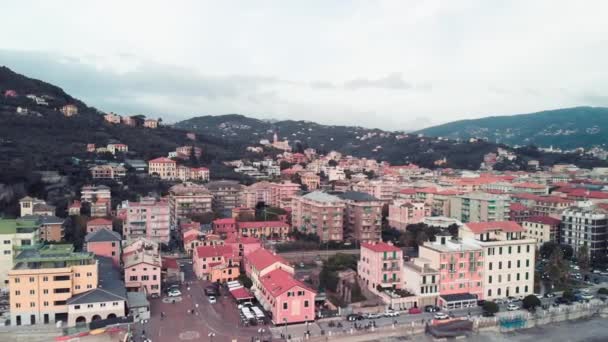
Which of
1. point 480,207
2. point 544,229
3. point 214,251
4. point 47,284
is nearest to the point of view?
point 47,284

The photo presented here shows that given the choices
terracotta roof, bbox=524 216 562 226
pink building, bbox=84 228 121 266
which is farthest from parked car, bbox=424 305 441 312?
terracotta roof, bbox=524 216 562 226

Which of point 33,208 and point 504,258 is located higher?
point 33,208

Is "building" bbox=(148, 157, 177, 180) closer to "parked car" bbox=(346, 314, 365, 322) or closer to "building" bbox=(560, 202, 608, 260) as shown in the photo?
"parked car" bbox=(346, 314, 365, 322)

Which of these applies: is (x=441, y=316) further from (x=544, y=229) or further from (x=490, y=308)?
(x=544, y=229)

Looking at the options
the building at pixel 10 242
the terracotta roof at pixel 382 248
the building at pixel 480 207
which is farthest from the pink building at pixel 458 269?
the building at pixel 10 242

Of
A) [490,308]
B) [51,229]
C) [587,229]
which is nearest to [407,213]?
[587,229]

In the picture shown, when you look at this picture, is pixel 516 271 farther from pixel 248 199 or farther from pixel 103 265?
pixel 248 199
